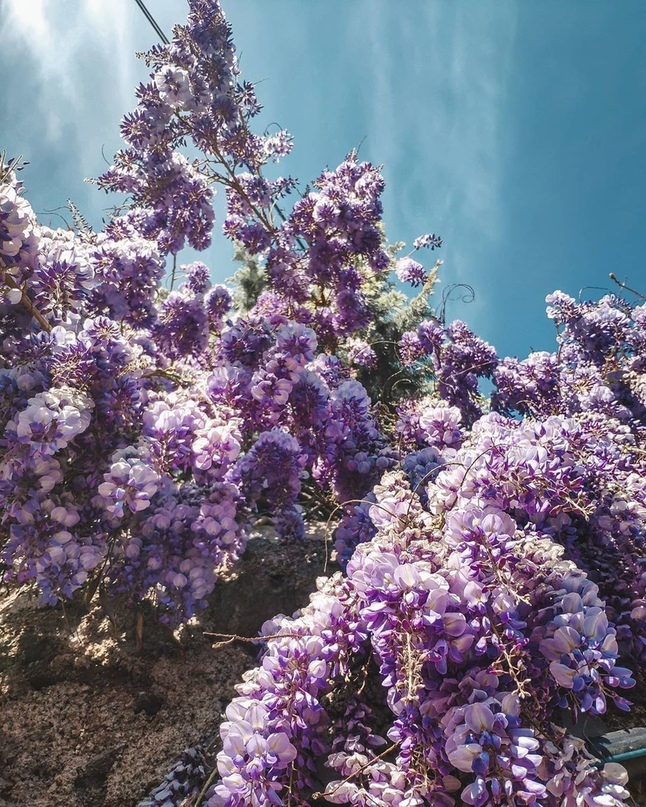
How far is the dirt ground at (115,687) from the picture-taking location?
1739 millimetres

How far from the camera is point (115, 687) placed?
2.10m

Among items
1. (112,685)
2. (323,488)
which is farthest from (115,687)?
(323,488)

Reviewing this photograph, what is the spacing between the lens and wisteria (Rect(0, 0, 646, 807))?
125cm

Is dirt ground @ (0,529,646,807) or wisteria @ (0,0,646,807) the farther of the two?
dirt ground @ (0,529,646,807)

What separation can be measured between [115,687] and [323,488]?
1383 mm

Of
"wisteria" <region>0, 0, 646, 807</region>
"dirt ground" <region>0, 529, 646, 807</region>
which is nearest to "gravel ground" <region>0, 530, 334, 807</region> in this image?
"dirt ground" <region>0, 529, 646, 807</region>

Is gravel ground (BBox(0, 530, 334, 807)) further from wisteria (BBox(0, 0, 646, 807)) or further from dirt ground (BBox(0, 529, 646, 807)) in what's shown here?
wisteria (BBox(0, 0, 646, 807))

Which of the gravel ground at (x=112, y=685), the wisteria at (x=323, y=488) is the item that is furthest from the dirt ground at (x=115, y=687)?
the wisteria at (x=323, y=488)

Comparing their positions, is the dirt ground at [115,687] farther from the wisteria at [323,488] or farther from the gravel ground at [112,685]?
the wisteria at [323,488]

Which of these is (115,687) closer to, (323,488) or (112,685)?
(112,685)

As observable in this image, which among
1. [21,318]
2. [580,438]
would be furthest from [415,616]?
[21,318]

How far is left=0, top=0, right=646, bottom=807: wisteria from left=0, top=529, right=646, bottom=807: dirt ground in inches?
7.0

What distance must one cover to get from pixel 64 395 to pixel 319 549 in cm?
159

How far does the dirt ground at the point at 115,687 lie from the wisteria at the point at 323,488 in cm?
18
